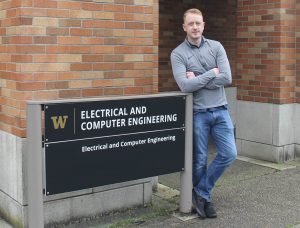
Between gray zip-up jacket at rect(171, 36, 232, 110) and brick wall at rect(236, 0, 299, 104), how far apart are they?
2.19 m

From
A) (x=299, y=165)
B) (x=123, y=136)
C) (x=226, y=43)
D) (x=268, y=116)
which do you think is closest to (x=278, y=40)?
(x=268, y=116)

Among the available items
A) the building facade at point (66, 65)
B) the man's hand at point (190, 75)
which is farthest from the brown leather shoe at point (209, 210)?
the man's hand at point (190, 75)

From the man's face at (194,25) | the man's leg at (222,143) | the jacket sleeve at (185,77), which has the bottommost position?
the man's leg at (222,143)

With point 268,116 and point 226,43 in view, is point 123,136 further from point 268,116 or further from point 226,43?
point 226,43

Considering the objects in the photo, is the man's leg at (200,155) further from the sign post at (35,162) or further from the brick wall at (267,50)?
the brick wall at (267,50)

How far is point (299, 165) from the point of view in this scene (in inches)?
241

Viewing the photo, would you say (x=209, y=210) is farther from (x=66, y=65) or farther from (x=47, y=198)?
(x=66, y=65)

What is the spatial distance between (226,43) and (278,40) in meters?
2.55

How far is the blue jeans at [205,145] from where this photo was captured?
424 cm

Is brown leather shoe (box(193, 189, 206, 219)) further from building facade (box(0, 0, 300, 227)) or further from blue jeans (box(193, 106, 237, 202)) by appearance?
building facade (box(0, 0, 300, 227))

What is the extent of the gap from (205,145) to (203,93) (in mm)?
479

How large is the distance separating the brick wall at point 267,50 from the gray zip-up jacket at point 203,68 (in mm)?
2189

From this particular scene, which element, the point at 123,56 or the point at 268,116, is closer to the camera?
the point at 123,56

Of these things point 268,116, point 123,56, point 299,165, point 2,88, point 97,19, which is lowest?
point 299,165
